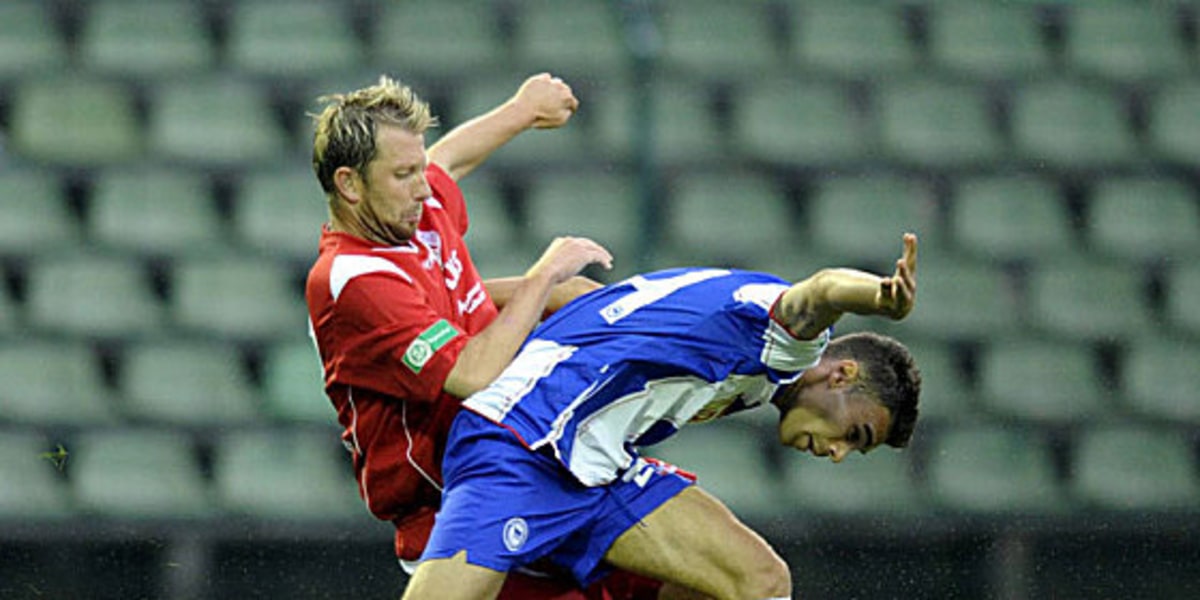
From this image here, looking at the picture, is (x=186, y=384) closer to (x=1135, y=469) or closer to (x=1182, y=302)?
(x=1135, y=469)

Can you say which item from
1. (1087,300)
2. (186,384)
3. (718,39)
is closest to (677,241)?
(718,39)

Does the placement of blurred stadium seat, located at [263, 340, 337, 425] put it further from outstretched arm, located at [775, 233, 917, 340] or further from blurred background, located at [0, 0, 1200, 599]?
outstretched arm, located at [775, 233, 917, 340]

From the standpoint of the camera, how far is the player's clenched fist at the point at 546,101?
11.9 feet

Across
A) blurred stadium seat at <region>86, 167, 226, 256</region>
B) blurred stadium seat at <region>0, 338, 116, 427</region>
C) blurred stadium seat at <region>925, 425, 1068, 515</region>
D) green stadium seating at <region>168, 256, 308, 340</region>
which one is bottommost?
blurred stadium seat at <region>925, 425, 1068, 515</region>

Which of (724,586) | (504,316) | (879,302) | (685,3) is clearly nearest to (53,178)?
(685,3)

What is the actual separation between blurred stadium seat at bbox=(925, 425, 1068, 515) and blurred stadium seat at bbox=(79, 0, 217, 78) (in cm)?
242

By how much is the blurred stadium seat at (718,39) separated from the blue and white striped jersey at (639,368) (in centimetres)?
197

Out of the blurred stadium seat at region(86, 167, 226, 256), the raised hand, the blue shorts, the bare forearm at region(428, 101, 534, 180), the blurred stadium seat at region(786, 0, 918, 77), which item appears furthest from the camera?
the blurred stadium seat at region(786, 0, 918, 77)

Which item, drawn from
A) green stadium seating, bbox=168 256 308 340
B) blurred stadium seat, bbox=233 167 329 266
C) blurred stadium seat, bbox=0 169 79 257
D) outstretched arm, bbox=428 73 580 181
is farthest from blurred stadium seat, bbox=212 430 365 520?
outstretched arm, bbox=428 73 580 181

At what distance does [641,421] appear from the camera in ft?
10.2

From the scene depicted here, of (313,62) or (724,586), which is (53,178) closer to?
(313,62)

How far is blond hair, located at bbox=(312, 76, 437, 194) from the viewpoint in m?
3.08

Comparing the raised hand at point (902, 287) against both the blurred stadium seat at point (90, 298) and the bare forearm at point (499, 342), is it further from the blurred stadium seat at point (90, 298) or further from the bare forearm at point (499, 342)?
the blurred stadium seat at point (90, 298)

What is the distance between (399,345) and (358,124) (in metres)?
0.42
